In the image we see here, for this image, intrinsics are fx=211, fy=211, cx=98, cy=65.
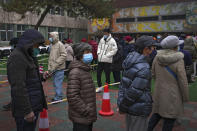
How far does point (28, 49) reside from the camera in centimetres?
267

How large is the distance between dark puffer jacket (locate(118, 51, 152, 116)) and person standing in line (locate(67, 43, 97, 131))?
1.45 feet

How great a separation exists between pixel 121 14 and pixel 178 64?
1415 inches

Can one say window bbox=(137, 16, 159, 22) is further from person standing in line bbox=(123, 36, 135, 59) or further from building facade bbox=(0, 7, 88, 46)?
person standing in line bbox=(123, 36, 135, 59)

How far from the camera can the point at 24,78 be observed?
2459 millimetres

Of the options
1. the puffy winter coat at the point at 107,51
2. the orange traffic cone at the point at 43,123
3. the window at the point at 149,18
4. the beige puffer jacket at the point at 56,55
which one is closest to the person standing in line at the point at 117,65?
the puffy winter coat at the point at 107,51

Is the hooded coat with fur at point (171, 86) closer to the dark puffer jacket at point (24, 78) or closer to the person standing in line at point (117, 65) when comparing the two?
the dark puffer jacket at point (24, 78)

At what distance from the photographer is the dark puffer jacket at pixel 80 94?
2.58 m

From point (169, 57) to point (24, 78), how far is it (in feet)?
6.72

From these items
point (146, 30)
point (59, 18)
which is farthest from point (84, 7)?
point (59, 18)

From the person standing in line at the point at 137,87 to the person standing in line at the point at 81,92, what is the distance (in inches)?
17.3

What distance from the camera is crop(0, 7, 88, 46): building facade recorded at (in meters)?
28.9

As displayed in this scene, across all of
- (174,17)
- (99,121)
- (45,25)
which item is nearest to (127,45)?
(99,121)

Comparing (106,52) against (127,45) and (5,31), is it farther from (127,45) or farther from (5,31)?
(5,31)

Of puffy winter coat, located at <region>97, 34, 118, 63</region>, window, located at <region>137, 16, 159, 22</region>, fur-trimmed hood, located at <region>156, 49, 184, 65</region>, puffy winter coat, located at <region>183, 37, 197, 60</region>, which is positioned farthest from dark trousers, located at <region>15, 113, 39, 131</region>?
window, located at <region>137, 16, 159, 22</region>
